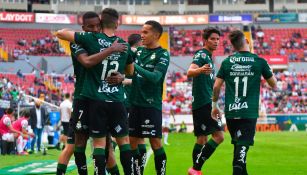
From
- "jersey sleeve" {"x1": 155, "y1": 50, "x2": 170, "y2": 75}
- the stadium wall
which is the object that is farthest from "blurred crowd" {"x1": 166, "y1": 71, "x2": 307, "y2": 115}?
"jersey sleeve" {"x1": 155, "y1": 50, "x2": 170, "y2": 75}

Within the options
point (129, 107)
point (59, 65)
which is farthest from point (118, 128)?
point (59, 65)

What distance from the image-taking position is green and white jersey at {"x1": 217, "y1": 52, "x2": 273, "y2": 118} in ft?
30.9

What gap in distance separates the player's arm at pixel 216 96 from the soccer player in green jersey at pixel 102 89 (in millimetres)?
2438

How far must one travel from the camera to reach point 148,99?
9320 millimetres

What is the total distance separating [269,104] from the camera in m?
52.0

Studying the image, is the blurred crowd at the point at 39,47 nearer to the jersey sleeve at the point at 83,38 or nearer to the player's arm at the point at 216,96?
the player's arm at the point at 216,96

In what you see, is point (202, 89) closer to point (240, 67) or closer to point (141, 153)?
point (240, 67)

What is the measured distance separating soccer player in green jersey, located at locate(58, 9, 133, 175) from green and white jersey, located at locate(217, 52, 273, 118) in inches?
93.3

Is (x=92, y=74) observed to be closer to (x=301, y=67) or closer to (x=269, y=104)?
(x=269, y=104)

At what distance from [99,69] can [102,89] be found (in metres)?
0.26

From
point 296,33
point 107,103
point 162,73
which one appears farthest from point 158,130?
point 296,33

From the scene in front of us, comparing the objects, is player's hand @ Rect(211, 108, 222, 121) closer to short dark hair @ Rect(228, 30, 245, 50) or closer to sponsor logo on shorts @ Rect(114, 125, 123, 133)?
short dark hair @ Rect(228, 30, 245, 50)

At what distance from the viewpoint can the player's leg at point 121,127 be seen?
7676 millimetres

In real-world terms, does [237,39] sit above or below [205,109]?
above
